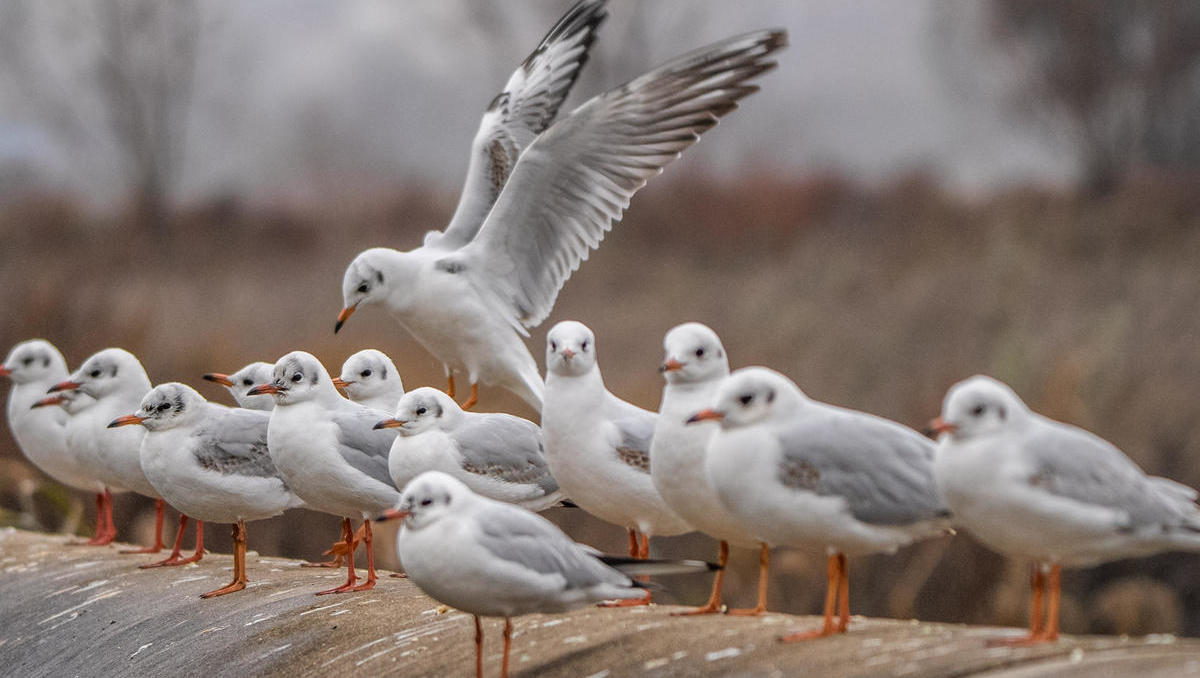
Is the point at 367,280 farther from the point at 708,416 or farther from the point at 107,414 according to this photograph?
the point at 708,416

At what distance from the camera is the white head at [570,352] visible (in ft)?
13.9

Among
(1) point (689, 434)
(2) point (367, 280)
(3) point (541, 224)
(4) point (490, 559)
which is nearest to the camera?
(4) point (490, 559)

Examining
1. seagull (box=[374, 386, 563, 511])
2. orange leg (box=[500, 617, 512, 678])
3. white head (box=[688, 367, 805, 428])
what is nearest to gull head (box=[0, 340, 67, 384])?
seagull (box=[374, 386, 563, 511])

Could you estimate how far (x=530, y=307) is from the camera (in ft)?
20.1

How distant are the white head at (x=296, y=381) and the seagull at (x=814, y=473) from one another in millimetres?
1770

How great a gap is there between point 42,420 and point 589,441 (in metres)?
3.42

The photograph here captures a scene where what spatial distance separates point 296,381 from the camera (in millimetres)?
4812

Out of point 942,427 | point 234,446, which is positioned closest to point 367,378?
point 234,446

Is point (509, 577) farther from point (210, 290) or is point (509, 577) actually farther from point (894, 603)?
point (210, 290)

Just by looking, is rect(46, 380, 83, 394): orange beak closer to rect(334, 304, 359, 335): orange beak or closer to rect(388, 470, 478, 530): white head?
rect(334, 304, 359, 335): orange beak

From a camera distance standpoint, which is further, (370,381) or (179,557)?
(179,557)

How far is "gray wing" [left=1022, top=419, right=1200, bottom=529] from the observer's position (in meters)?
3.23

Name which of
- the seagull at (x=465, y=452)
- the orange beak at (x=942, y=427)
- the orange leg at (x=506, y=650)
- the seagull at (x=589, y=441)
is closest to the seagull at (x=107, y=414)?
the seagull at (x=465, y=452)

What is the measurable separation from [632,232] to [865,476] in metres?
15.7
